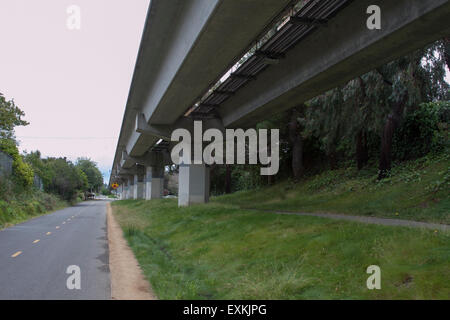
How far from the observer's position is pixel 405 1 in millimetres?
8906

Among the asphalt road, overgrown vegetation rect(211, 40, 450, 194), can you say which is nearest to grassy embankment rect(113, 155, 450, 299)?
the asphalt road

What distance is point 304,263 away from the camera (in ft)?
24.6

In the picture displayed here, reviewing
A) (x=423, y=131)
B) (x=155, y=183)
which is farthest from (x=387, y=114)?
(x=155, y=183)

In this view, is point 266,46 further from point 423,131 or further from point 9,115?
point 9,115

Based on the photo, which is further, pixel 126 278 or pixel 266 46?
pixel 266 46

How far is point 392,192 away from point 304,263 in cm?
1147

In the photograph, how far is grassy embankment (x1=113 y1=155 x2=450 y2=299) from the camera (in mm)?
6047

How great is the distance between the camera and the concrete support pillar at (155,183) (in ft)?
145

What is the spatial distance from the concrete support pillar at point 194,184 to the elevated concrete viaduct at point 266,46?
6.05 meters

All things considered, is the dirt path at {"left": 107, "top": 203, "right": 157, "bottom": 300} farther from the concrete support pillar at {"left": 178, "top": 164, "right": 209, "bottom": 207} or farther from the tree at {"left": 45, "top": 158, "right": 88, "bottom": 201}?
the tree at {"left": 45, "top": 158, "right": 88, "bottom": 201}

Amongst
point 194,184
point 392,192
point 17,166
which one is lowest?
point 392,192

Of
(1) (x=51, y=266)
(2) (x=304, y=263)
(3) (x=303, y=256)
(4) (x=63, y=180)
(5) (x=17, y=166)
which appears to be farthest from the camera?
(4) (x=63, y=180)
